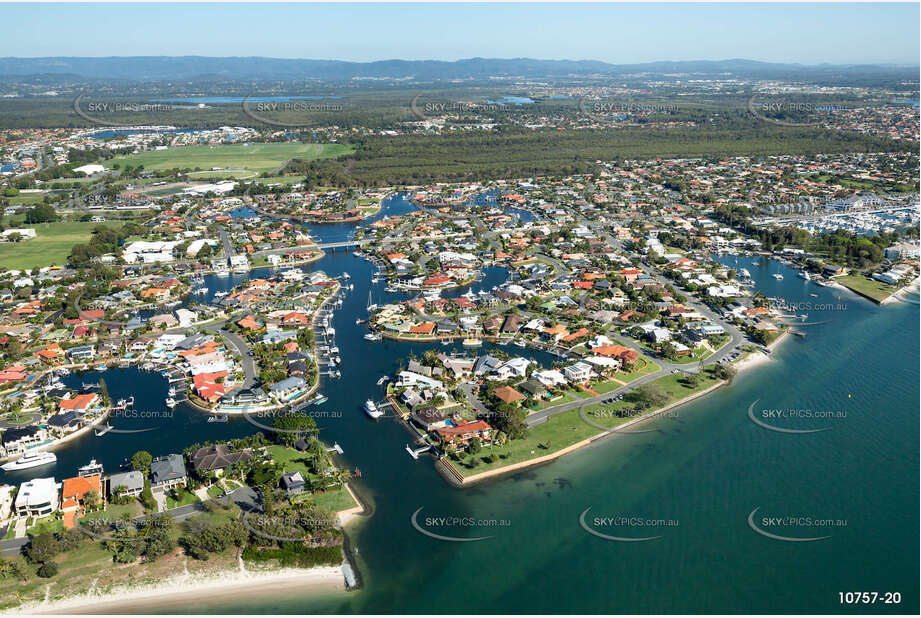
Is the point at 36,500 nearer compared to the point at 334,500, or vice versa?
the point at 36,500

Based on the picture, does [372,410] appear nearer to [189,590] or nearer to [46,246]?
[189,590]

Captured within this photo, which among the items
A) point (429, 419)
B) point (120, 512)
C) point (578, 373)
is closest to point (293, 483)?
point (120, 512)

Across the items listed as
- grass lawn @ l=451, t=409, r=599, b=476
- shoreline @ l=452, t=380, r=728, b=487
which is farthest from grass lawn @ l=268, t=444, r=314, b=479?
grass lawn @ l=451, t=409, r=599, b=476

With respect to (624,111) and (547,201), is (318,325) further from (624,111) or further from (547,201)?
(624,111)

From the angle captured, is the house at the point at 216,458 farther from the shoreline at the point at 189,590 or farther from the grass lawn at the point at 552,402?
the grass lawn at the point at 552,402

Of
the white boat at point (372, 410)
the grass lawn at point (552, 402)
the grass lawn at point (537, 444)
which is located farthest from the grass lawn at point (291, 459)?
the grass lawn at point (552, 402)

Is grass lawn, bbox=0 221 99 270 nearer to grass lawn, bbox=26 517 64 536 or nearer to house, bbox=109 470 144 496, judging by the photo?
house, bbox=109 470 144 496
